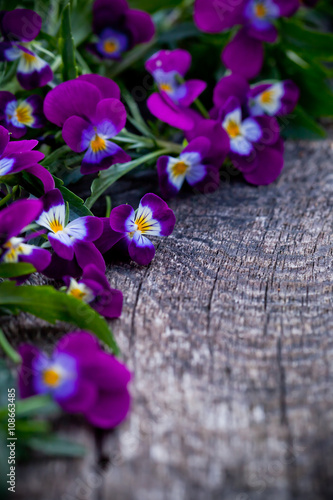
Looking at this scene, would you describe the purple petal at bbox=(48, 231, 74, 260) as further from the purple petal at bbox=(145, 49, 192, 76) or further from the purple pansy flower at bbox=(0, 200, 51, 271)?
the purple petal at bbox=(145, 49, 192, 76)

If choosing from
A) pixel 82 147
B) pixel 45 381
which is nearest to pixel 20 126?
pixel 82 147

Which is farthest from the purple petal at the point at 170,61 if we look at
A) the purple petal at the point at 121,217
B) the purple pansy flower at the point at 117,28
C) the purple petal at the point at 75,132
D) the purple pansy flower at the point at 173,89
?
the purple petal at the point at 121,217

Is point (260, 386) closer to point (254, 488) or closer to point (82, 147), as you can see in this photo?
point (254, 488)

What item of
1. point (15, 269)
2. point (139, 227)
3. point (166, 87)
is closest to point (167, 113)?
point (166, 87)

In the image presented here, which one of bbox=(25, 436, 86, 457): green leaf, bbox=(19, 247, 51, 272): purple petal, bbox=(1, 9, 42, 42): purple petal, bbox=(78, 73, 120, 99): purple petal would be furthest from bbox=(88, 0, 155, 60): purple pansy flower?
bbox=(25, 436, 86, 457): green leaf

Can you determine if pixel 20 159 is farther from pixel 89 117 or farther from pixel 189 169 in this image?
pixel 189 169
